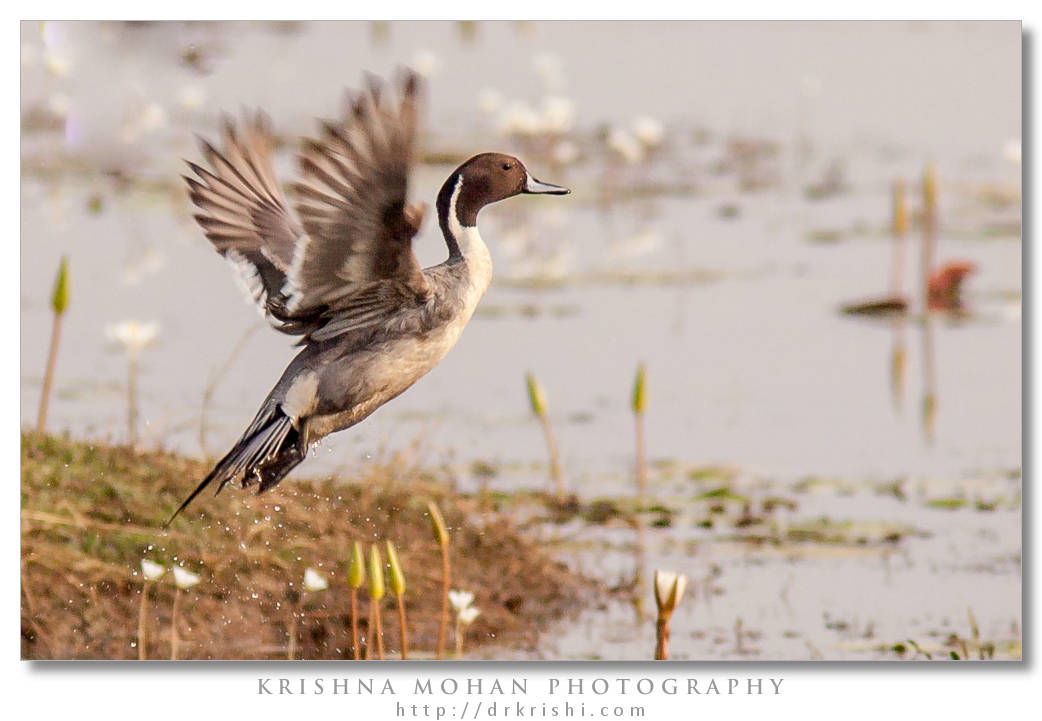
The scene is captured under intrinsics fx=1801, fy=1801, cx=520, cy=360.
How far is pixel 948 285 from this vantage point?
7.32 meters

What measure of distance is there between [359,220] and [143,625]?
161cm

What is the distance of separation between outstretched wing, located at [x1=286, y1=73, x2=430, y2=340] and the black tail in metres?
0.25

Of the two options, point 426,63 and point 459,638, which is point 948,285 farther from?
point 459,638

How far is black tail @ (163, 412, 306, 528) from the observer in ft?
14.4

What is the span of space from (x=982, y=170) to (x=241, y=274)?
418 centimetres

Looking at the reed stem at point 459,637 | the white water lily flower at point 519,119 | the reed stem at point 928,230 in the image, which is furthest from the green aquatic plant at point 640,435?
the white water lily flower at point 519,119

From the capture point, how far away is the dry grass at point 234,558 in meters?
5.04

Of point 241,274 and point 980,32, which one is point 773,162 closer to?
point 980,32

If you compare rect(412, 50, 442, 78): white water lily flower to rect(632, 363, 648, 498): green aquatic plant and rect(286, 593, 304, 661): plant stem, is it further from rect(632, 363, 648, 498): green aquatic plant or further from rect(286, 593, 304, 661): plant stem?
rect(286, 593, 304, 661): plant stem

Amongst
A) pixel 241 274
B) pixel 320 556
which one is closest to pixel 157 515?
pixel 320 556

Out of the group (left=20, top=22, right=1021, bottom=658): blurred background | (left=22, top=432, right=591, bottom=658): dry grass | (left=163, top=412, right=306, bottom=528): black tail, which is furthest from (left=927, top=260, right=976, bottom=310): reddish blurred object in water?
(left=163, top=412, right=306, bottom=528): black tail

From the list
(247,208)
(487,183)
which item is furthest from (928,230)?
(247,208)

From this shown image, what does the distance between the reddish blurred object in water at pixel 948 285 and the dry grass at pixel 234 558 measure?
2.44 m

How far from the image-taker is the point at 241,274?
4.58m
